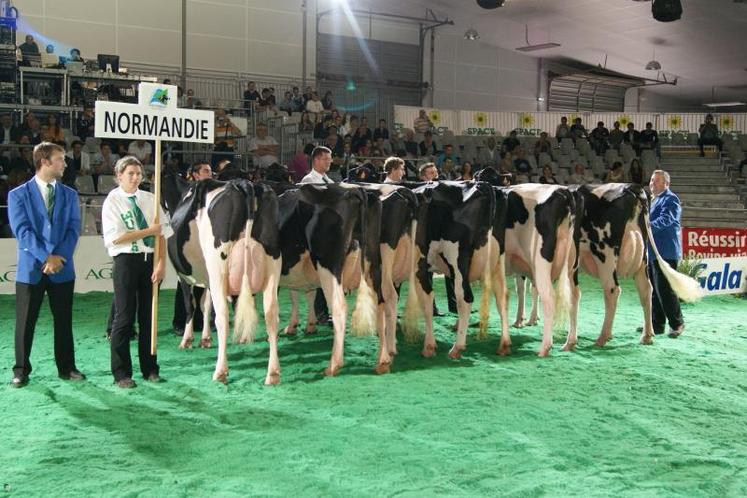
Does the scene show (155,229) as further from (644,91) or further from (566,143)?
(644,91)

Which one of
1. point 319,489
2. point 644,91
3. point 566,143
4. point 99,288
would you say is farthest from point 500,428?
point 644,91

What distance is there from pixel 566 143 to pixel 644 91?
1245 cm

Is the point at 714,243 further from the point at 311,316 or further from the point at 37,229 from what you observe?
the point at 37,229

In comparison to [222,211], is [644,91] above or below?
above

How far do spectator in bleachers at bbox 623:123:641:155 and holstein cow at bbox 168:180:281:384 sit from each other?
788 inches

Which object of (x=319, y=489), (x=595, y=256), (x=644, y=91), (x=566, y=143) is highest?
(x=644, y=91)

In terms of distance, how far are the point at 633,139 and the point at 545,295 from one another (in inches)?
721

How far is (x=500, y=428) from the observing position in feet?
17.0

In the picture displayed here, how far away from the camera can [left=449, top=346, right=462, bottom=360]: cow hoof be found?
745 cm

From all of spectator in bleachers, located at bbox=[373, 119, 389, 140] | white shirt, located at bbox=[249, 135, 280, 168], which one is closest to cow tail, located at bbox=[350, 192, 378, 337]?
white shirt, located at bbox=[249, 135, 280, 168]

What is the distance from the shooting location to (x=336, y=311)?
661cm

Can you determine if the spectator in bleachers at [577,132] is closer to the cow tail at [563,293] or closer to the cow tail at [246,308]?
the cow tail at [563,293]

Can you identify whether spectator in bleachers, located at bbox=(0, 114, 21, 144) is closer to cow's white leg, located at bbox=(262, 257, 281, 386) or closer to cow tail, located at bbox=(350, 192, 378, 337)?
cow's white leg, located at bbox=(262, 257, 281, 386)

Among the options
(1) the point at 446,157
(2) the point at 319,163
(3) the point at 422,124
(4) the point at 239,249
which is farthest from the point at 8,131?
(3) the point at 422,124
